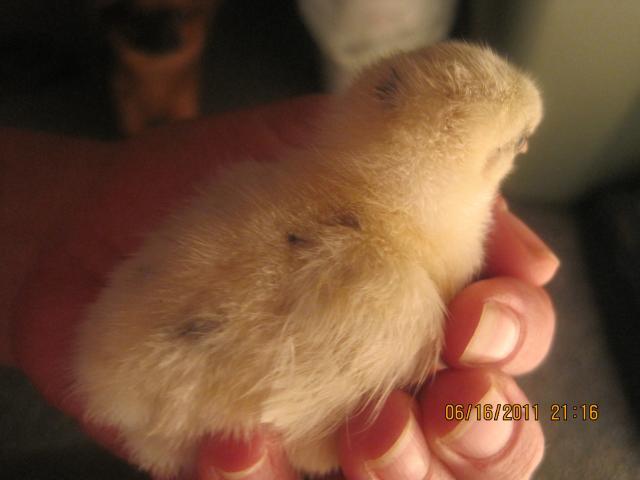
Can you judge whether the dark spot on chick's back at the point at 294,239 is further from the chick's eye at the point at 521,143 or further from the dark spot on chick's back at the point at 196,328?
the chick's eye at the point at 521,143

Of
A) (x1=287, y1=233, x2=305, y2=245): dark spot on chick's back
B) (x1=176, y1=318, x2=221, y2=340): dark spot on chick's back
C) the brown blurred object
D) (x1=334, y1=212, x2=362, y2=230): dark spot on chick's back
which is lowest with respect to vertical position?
the brown blurred object

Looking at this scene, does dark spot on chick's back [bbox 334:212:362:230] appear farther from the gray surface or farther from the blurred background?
the gray surface

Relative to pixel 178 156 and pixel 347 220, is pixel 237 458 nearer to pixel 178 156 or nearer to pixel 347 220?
pixel 347 220

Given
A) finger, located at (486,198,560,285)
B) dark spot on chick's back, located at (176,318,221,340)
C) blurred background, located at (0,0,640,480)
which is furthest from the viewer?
blurred background, located at (0,0,640,480)

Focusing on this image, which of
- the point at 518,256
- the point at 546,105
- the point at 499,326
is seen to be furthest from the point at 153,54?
the point at 499,326

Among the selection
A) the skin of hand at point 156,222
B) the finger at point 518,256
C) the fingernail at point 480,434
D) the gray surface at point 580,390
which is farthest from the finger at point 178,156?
the gray surface at point 580,390

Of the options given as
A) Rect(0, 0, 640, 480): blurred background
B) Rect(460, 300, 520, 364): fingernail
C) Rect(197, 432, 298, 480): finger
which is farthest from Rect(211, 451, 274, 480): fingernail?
Rect(0, 0, 640, 480): blurred background

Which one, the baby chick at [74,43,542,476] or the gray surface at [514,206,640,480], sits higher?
the baby chick at [74,43,542,476]

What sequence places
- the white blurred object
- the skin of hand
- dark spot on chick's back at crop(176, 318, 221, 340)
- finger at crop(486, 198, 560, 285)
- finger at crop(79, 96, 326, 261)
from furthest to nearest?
the white blurred object, finger at crop(79, 96, 326, 261), finger at crop(486, 198, 560, 285), the skin of hand, dark spot on chick's back at crop(176, 318, 221, 340)
